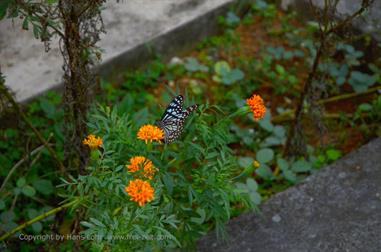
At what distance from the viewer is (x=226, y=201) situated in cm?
204

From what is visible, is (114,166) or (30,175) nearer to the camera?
(114,166)

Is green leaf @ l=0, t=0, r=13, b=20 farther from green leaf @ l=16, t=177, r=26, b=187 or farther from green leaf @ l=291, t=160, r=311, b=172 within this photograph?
green leaf @ l=291, t=160, r=311, b=172

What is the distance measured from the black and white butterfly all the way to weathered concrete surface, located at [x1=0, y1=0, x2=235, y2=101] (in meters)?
1.43

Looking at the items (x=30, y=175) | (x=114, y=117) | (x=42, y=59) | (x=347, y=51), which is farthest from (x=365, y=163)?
(x=42, y=59)

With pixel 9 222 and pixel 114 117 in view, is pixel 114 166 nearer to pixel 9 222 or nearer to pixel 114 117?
pixel 114 117

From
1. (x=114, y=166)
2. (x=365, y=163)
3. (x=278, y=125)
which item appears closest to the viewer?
(x=114, y=166)

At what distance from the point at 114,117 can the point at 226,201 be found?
529 millimetres

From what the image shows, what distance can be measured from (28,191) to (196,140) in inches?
39.7

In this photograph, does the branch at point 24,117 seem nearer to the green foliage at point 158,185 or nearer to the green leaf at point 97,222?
the green foliage at point 158,185

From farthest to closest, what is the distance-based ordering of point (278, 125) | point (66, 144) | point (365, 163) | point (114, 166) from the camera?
point (278, 125)
point (365, 163)
point (66, 144)
point (114, 166)

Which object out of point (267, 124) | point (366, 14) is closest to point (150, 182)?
point (267, 124)

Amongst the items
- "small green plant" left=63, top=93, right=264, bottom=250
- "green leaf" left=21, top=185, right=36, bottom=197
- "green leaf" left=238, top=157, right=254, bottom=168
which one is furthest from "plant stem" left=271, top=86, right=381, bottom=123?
"green leaf" left=21, top=185, right=36, bottom=197

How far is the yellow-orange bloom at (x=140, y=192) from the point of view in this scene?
5.53 feet

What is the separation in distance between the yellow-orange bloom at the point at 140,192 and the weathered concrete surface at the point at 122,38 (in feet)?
5.64
